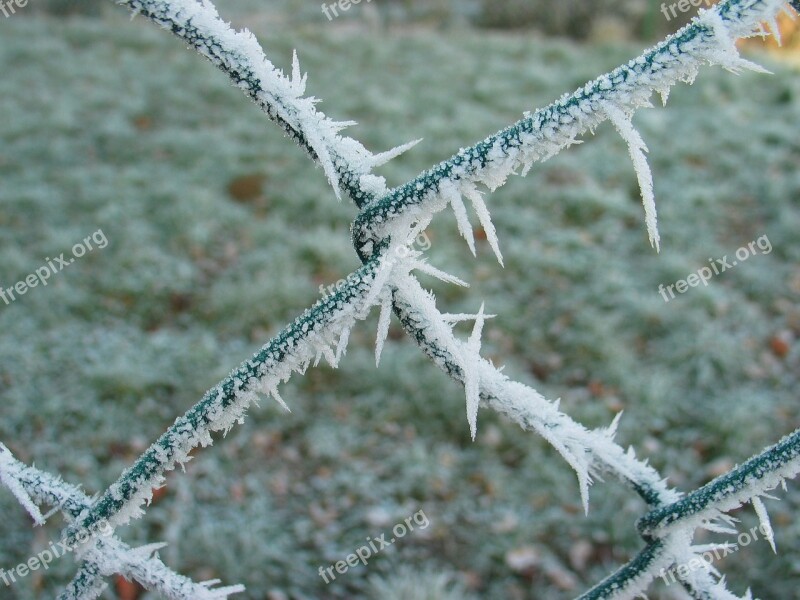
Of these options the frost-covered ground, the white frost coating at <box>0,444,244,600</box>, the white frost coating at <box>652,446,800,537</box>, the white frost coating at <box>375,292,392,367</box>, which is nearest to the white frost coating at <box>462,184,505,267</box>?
the white frost coating at <box>375,292,392,367</box>

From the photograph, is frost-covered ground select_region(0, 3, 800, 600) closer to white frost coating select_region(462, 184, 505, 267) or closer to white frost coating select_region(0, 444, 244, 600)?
white frost coating select_region(0, 444, 244, 600)

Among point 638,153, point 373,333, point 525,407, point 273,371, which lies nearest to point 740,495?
point 525,407

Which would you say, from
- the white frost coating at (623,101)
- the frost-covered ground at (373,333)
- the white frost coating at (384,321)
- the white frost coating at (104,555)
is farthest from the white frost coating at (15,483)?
the frost-covered ground at (373,333)

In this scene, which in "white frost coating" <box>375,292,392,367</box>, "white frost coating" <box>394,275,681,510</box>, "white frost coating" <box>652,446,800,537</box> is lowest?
"white frost coating" <box>652,446,800,537</box>

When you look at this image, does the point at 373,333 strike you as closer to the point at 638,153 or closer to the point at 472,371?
the point at 472,371

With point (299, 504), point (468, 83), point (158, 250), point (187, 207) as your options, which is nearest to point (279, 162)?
point (187, 207)

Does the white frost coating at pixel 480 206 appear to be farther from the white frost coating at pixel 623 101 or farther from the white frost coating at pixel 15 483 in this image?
the white frost coating at pixel 15 483
